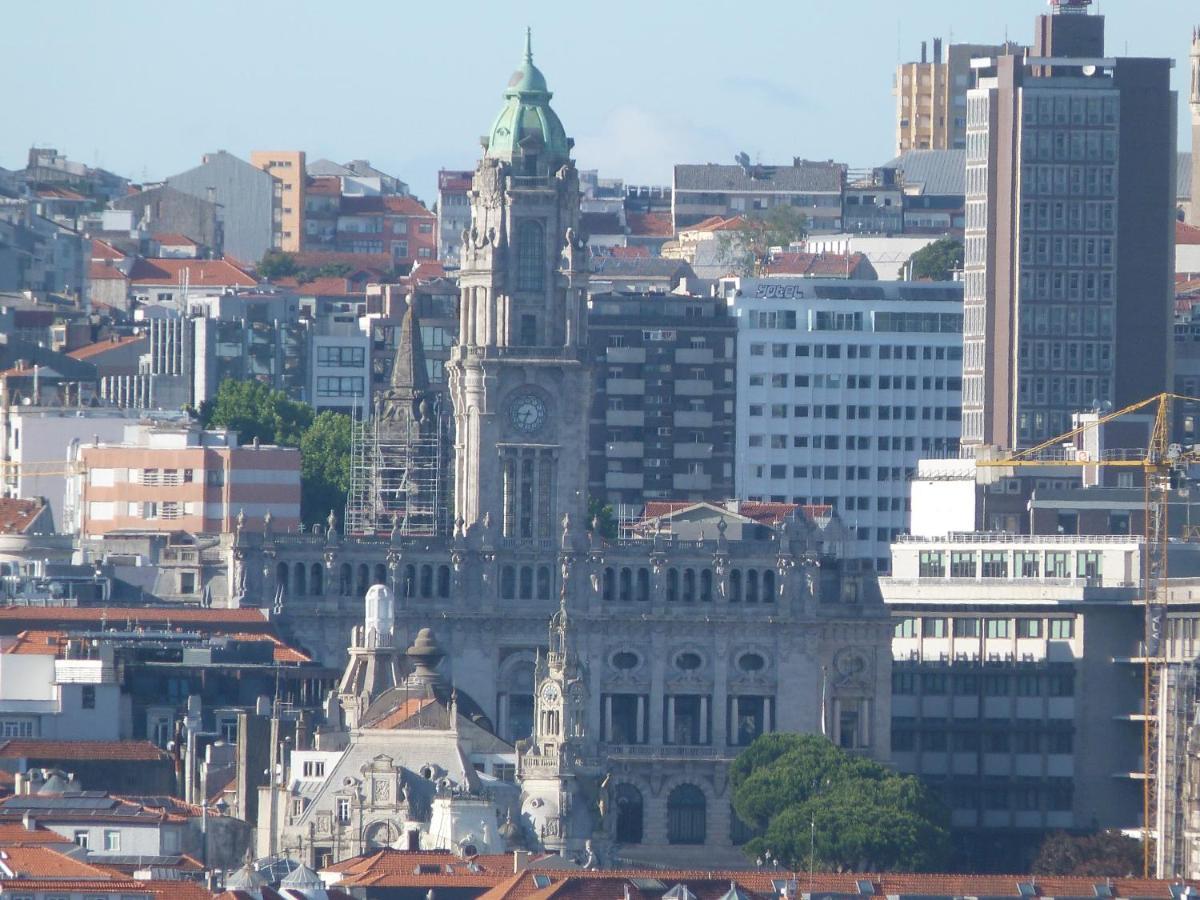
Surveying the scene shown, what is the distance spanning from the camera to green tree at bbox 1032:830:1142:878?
583ft

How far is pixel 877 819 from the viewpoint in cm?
18150

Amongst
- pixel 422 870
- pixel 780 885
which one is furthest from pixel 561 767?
pixel 422 870

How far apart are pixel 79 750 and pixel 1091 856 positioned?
32.1 m

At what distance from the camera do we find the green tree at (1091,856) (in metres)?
178

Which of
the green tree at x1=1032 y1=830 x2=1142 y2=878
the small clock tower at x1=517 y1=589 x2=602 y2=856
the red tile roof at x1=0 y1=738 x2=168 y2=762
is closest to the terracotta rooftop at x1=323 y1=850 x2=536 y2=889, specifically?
the small clock tower at x1=517 y1=589 x2=602 y2=856

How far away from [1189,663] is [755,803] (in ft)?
58.1

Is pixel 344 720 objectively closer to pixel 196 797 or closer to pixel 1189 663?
pixel 196 797

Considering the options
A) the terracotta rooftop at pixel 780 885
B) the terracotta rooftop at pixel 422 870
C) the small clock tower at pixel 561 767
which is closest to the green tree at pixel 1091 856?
the small clock tower at pixel 561 767

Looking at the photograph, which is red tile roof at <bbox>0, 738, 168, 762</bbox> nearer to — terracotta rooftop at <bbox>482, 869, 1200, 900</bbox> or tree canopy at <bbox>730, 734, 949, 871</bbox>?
tree canopy at <bbox>730, 734, 949, 871</bbox>

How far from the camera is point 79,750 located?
176250mm

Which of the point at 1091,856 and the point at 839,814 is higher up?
the point at 839,814

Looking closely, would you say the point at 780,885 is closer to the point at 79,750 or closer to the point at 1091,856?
the point at 79,750

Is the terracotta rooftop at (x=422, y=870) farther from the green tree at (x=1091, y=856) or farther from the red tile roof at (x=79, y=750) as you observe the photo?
the green tree at (x=1091, y=856)

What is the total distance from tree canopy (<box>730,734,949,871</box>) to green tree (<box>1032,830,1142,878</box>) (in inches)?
136
